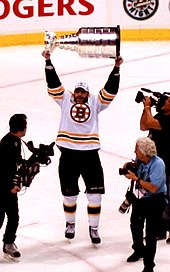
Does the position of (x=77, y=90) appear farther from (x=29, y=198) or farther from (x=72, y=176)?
(x=29, y=198)

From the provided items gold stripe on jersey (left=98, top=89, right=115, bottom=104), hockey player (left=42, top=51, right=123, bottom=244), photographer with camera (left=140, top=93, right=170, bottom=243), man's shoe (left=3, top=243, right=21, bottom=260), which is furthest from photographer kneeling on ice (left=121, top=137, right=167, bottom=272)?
man's shoe (left=3, top=243, right=21, bottom=260)

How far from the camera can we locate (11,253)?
7363 mm

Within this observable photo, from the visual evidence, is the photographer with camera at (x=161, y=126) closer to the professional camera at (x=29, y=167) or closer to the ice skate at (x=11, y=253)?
the professional camera at (x=29, y=167)

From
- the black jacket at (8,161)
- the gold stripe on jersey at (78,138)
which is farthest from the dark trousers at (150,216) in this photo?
the black jacket at (8,161)

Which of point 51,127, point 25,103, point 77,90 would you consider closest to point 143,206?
point 77,90

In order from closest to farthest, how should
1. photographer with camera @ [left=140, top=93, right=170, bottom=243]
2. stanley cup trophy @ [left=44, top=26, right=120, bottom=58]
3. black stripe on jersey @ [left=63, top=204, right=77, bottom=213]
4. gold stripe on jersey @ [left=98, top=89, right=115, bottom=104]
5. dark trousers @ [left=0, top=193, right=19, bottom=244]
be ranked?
1. dark trousers @ [left=0, top=193, right=19, bottom=244]
2. stanley cup trophy @ [left=44, top=26, right=120, bottom=58]
3. photographer with camera @ [left=140, top=93, right=170, bottom=243]
4. gold stripe on jersey @ [left=98, top=89, right=115, bottom=104]
5. black stripe on jersey @ [left=63, top=204, right=77, bottom=213]

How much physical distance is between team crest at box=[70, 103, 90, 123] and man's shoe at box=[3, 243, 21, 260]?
3.67 ft

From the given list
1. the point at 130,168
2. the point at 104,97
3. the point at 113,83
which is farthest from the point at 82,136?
the point at 130,168

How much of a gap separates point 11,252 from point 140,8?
8908 millimetres

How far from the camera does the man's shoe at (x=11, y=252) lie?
736 centimetres

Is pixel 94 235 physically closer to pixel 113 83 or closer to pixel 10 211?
pixel 10 211

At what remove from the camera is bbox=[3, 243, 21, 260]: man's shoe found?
7363mm

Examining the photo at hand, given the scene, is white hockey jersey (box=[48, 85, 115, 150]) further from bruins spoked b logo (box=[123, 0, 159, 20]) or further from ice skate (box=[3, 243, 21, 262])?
bruins spoked b logo (box=[123, 0, 159, 20])

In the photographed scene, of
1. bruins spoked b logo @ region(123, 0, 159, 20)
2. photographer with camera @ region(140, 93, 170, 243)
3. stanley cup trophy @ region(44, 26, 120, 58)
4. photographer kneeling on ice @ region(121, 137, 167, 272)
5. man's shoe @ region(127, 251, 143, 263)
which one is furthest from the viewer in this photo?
bruins spoked b logo @ region(123, 0, 159, 20)
